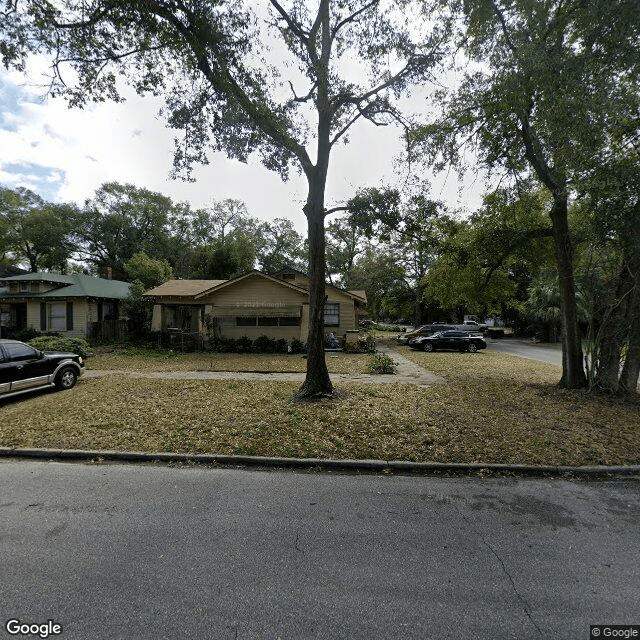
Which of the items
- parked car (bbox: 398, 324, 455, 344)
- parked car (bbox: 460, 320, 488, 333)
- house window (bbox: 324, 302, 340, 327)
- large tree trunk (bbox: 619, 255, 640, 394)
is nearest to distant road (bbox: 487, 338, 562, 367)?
parked car (bbox: 398, 324, 455, 344)

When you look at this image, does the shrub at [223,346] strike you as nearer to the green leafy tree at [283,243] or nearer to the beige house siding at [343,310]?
the beige house siding at [343,310]

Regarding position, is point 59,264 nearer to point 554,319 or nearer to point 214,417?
point 214,417

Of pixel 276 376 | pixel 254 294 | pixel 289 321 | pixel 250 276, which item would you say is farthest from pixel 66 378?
pixel 289 321

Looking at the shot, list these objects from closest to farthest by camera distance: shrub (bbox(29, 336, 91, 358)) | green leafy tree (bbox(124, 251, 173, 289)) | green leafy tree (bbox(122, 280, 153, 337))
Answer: shrub (bbox(29, 336, 91, 358)) < green leafy tree (bbox(122, 280, 153, 337)) < green leafy tree (bbox(124, 251, 173, 289))

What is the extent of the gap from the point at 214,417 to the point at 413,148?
30.1 ft

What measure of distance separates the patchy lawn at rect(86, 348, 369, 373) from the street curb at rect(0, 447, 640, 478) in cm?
717

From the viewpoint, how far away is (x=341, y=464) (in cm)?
480

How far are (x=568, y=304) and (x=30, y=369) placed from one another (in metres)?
14.2

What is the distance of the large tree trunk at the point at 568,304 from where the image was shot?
9.16 metres

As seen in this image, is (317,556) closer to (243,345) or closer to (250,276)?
(243,345)

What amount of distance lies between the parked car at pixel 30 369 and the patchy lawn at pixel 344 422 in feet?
1.39

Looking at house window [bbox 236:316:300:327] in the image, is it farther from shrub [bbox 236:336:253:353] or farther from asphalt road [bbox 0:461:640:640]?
asphalt road [bbox 0:461:640:640]

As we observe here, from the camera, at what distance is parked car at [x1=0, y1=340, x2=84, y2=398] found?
7684 millimetres

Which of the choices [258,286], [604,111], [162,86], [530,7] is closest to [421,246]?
[604,111]
